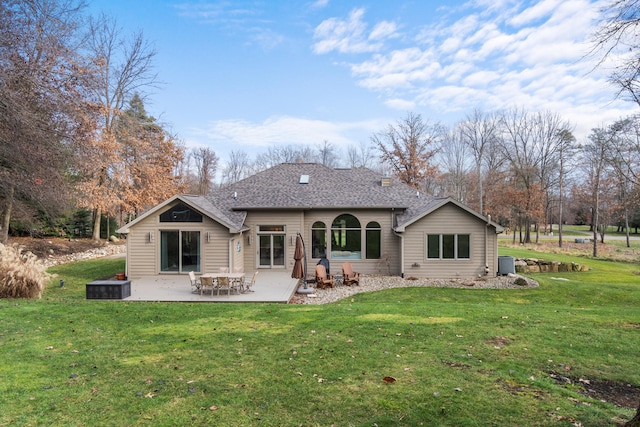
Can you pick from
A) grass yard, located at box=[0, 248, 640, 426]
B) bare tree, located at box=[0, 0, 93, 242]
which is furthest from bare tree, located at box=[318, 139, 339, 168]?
grass yard, located at box=[0, 248, 640, 426]

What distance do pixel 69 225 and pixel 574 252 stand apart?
129 ft

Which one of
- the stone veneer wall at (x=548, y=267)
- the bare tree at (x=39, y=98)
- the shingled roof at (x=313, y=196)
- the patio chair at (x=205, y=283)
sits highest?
the bare tree at (x=39, y=98)

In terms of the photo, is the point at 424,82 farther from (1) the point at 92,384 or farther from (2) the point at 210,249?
(1) the point at 92,384

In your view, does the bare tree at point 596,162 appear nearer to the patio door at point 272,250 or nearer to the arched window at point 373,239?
the arched window at point 373,239

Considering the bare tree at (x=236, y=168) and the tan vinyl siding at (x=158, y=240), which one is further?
the bare tree at (x=236, y=168)

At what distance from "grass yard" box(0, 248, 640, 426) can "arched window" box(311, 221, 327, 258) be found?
9.17m

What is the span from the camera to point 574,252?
96.6 feet

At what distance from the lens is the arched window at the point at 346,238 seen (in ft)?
61.4

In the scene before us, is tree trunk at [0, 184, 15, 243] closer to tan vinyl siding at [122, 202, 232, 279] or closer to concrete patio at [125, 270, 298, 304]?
tan vinyl siding at [122, 202, 232, 279]

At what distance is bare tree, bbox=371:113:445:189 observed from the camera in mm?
37812

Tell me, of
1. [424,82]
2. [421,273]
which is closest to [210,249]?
[421,273]

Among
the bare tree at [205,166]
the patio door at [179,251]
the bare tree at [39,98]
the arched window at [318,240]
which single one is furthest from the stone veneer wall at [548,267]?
the bare tree at [205,166]

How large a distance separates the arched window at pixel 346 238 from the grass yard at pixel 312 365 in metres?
9.03

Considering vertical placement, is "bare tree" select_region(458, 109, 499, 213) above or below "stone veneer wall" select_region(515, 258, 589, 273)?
above
